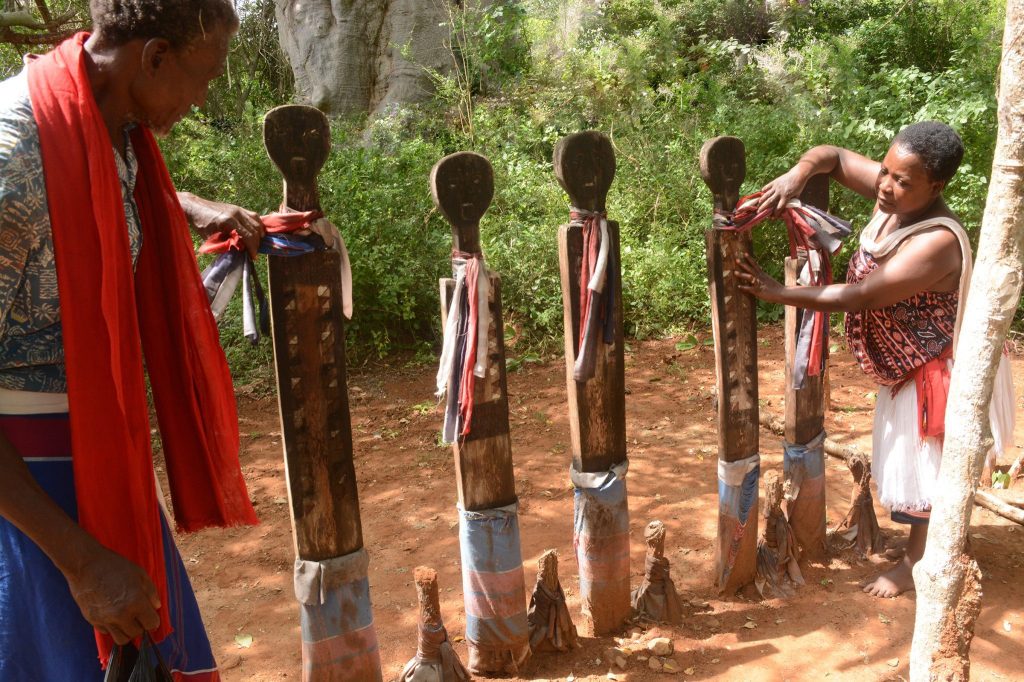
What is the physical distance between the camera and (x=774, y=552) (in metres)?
3.28

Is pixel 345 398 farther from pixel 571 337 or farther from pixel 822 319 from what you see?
pixel 822 319

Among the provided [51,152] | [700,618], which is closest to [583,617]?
[700,618]

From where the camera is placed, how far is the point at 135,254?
1.71 m

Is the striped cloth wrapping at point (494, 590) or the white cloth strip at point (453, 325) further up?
the white cloth strip at point (453, 325)

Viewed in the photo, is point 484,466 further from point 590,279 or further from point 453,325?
point 590,279

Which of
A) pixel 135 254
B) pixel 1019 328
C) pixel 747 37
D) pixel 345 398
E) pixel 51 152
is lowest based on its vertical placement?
pixel 1019 328

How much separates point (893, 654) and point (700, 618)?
0.67m

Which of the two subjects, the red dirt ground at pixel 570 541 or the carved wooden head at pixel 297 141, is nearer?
the carved wooden head at pixel 297 141

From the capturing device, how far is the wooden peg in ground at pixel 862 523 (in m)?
3.54

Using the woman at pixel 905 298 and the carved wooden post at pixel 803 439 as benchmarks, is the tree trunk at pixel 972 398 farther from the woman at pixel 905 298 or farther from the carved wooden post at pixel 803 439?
the carved wooden post at pixel 803 439

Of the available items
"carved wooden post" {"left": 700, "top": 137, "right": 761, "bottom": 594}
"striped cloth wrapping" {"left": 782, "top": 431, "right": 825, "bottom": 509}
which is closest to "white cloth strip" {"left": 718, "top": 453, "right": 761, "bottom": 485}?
"carved wooden post" {"left": 700, "top": 137, "right": 761, "bottom": 594}

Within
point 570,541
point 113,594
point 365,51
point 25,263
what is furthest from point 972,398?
point 365,51

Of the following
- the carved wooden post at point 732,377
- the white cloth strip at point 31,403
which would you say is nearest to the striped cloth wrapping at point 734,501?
the carved wooden post at point 732,377

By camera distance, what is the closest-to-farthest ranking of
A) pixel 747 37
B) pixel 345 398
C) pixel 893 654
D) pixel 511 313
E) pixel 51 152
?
pixel 51 152
pixel 345 398
pixel 893 654
pixel 511 313
pixel 747 37
